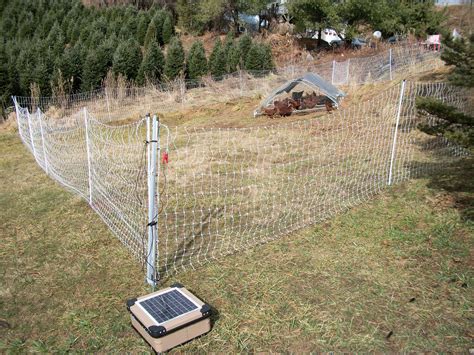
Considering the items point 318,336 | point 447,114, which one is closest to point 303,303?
point 318,336

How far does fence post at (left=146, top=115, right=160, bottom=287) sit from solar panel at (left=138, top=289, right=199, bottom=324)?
0.41 meters

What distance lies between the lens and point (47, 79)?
12281mm

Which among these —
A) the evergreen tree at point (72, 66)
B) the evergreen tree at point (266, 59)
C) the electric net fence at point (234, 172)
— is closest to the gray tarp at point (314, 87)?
the electric net fence at point (234, 172)

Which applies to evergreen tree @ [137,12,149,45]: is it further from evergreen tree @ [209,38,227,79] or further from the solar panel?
the solar panel

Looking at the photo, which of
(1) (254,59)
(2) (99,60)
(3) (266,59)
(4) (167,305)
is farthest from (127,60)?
(4) (167,305)

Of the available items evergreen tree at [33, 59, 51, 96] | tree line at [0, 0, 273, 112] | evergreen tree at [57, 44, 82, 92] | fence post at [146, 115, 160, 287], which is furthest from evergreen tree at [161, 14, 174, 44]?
fence post at [146, 115, 160, 287]

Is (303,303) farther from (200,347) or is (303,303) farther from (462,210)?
(462,210)

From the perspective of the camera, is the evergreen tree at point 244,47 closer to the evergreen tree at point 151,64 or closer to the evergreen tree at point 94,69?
the evergreen tree at point 151,64

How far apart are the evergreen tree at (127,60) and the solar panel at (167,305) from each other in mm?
11810

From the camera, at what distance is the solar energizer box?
8.23ft

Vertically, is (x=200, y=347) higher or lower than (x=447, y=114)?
lower

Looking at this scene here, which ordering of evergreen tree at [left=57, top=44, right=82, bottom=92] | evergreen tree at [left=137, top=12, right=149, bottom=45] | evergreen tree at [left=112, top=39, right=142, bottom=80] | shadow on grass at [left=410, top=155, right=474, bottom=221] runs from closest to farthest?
shadow on grass at [left=410, top=155, right=474, bottom=221], evergreen tree at [left=57, top=44, right=82, bottom=92], evergreen tree at [left=112, top=39, right=142, bottom=80], evergreen tree at [left=137, top=12, right=149, bottom=45]

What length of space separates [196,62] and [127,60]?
2.29 m

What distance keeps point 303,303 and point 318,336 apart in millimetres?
348
